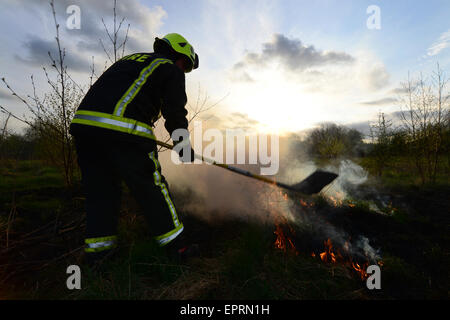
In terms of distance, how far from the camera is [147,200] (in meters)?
2.15

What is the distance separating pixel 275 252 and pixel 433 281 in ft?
6.22

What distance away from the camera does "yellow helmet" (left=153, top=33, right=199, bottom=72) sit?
2.78 meters

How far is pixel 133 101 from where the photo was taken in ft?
Result: 7.09

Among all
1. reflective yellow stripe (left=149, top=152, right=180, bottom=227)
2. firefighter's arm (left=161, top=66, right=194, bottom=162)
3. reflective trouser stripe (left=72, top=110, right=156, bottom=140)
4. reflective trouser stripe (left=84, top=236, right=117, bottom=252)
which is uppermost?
firefighter's arm (left=161, top=66, right=194, bottom=162)

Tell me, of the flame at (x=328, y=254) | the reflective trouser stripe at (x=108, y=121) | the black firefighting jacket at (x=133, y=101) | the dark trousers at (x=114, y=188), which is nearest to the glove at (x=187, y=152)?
the black firefighting jacket at (x=133, y=101)

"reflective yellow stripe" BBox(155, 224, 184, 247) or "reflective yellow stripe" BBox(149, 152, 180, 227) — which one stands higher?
"reflective yellow stripe" BBox(149, 152, 180, 227)

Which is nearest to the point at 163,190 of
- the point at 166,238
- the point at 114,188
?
the point at 166,238

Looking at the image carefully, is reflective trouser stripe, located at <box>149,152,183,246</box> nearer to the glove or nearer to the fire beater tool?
the glove

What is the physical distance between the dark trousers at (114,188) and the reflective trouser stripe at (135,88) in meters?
0.36

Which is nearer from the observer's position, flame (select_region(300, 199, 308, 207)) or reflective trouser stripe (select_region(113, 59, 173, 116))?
reflective trouser stripe (select_region(113, 59, 173, 116))

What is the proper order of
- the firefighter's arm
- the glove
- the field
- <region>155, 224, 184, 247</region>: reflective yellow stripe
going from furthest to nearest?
the glove → the firefighter's arm → <region>155, 224, 184, 247</region>: reflective yellow stripe → the field

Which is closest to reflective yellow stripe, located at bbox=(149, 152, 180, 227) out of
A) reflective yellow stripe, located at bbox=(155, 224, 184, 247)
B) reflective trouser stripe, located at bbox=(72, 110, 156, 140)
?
reflective yellow stripe, located at bbox=(155, 224, 184, 247)
